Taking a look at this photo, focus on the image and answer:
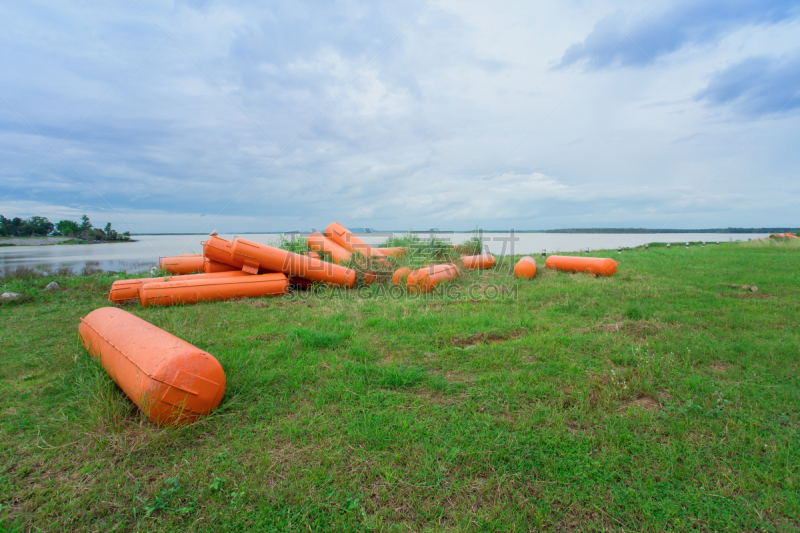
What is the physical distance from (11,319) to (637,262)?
Result: 16153 millimetres

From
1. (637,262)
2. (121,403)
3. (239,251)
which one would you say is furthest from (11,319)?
(637,262)

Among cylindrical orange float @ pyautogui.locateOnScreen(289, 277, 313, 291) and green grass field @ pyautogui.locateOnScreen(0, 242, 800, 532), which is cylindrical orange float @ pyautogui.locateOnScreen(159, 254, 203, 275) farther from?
green grass field @ pyautogui.locateOnScreen(0, 242, 800, 532)

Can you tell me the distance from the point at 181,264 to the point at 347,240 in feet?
14.6

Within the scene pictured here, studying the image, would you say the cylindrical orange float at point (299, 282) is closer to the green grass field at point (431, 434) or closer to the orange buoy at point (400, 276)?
the orange buoy at point (400, 276)

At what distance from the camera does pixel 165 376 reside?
2.68 meters

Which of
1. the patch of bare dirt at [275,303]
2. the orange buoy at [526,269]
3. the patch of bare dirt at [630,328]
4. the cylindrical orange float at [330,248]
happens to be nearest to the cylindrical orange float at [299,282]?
the cylindrical orange float at [330,248]

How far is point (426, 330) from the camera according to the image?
5.18m

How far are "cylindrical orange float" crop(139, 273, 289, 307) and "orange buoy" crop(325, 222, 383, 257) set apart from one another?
2.87 meters

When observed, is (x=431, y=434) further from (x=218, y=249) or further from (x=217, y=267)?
(x=217, y=267)

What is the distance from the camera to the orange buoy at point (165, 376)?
2.69 metres

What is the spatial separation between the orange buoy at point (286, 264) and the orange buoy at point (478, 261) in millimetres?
4202

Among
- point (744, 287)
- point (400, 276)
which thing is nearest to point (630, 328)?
point (744, 287)

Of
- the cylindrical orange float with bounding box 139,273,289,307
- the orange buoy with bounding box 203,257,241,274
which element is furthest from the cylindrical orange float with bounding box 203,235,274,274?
the orange buoy with bounding box 203,257,241,274

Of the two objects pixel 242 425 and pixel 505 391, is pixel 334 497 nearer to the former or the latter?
pixel 242 425
